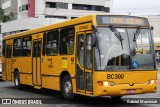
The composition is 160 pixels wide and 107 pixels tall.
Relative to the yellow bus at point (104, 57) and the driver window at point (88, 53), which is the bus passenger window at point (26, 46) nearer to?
the yellow bus at point (104, 57)

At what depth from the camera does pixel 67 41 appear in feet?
50.2

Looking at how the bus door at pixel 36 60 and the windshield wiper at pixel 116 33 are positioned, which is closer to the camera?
the windshield wiper at pixel 116 33

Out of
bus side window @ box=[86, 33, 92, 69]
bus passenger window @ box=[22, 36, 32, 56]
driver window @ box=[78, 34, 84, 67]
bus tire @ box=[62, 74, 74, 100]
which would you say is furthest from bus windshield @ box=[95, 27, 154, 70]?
bus passenger window @ box=[22, 36, 32, 56]

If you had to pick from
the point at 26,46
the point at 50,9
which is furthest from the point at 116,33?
the point at 50,9

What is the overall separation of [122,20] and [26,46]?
7166 mm

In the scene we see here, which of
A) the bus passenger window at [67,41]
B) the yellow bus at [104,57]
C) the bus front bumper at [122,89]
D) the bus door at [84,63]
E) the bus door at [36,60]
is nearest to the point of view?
the bus front bumper at [122,89]

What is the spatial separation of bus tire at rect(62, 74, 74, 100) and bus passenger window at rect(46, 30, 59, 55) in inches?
53.3

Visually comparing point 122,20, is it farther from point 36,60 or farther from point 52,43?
point 36,60

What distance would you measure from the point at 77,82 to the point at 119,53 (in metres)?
2.00

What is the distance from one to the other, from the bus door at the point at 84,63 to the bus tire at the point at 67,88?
83 centimetres

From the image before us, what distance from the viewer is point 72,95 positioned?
1495cm

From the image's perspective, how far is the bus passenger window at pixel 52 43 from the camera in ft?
53.5

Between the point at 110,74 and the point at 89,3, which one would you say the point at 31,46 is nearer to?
the point at 110,74

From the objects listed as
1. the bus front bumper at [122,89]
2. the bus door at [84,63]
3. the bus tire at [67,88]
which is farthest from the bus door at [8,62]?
the bus front bumper at [122,89]
